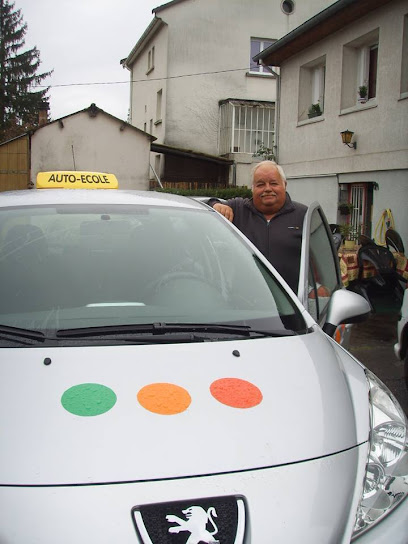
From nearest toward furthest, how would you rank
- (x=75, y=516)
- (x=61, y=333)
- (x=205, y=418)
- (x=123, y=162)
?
1. (x=75, y=516)
2. (x=205, y=418)
3. (x=61, y=333)
4. (x=123, y=162)

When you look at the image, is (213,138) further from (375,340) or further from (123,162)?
(375,340)

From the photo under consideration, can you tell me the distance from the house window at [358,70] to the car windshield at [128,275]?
10.3 meters

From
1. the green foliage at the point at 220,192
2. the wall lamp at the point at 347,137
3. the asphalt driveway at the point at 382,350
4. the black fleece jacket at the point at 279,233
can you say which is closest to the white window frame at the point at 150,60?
the green foliage at the point at 220,192

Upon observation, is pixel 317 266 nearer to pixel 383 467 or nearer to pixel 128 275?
pixel 128 275

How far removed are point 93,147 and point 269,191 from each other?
71.0 ft

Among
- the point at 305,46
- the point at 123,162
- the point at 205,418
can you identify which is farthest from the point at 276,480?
the point at 123,162

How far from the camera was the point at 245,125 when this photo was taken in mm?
26188

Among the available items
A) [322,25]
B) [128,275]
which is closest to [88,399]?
[128,275]

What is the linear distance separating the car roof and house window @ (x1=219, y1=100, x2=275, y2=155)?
23128 mm

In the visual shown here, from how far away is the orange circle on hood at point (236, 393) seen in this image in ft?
6.26

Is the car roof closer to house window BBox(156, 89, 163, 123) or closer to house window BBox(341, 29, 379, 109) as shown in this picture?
house window BBox(341, 29, 379, 109)

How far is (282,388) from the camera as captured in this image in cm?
202

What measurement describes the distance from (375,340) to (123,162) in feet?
63.5

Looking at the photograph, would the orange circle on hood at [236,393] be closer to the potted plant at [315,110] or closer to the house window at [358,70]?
the house window at [358,70]
